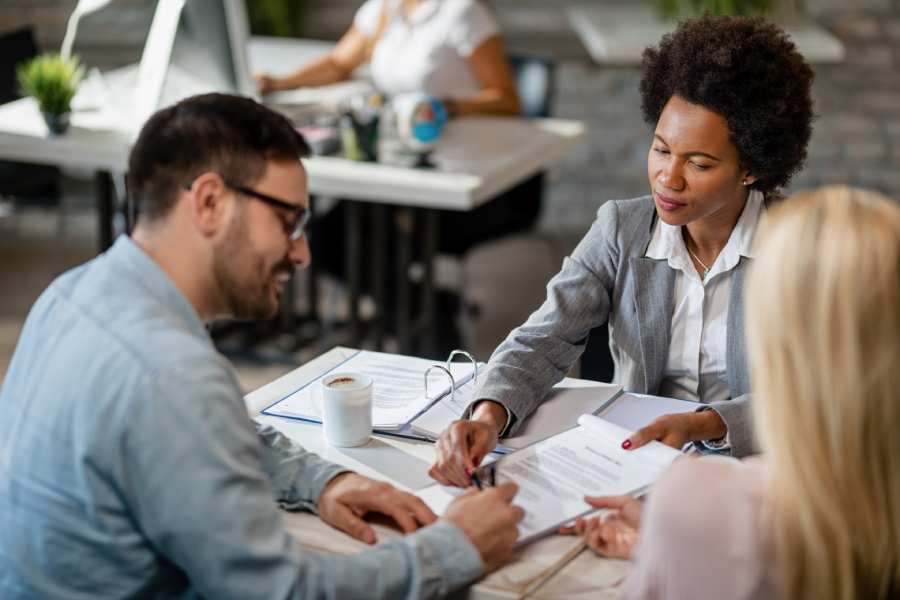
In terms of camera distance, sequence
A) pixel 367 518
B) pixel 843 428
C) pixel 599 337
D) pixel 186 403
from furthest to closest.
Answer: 1. pixel 599 337
2. pixel 367 518
3. pixel 186 403
4. pixel 843 428

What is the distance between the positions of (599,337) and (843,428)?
105 cm

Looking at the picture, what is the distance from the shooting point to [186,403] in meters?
1.11

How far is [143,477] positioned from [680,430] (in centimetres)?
79

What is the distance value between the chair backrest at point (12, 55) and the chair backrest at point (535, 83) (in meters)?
1.68

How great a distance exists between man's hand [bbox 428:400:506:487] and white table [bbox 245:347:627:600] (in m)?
0.04

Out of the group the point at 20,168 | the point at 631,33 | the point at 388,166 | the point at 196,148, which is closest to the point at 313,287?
the point at 388,166

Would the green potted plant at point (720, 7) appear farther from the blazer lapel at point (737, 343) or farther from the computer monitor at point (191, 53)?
the blazer lapel at point (737, 343)

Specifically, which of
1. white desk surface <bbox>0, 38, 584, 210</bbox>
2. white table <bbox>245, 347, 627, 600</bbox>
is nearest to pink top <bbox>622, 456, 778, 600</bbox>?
white table <bbox>245, 347, 627, 600</bbox>

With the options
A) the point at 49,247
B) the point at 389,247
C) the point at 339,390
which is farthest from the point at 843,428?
the point at 49,247

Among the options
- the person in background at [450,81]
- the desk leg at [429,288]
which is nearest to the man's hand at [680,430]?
the desk leg at [429,288]

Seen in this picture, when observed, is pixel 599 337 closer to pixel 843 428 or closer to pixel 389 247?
pixel 843 428

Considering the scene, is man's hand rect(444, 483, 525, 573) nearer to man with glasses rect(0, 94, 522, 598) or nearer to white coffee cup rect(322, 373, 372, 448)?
man with glasses rect(0, 94, 522, 598)

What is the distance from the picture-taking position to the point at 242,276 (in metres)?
1.29

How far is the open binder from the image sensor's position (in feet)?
5.45
